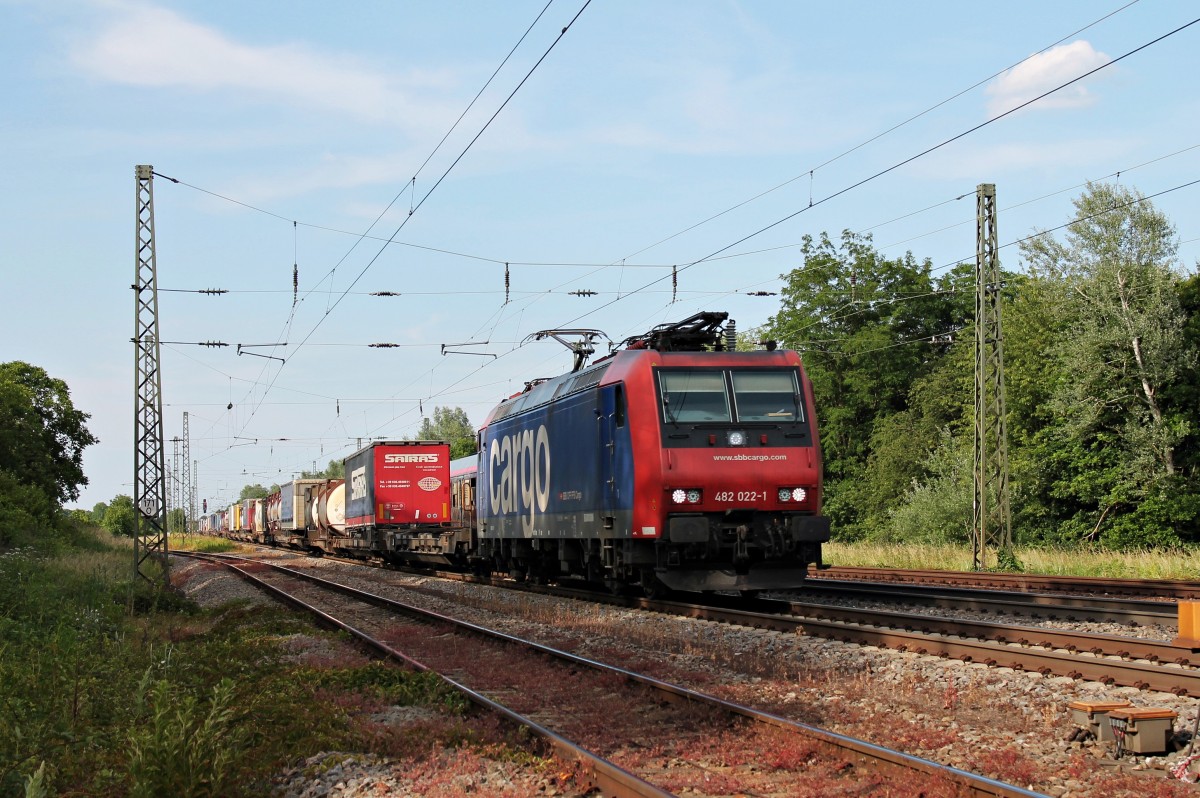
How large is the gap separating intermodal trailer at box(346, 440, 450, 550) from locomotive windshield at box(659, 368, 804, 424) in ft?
64.0

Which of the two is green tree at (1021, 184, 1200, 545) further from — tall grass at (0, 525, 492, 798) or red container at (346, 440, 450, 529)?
tall grass at (0, 525, 492, 798)

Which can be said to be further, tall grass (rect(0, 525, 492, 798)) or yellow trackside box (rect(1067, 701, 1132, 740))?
yellow trackside box (rect(1067, 701, 1132, 740))

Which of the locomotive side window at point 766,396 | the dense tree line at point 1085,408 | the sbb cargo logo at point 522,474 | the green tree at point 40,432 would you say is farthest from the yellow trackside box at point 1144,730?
the green tree at point 40,432

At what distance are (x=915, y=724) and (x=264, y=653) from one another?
795cm

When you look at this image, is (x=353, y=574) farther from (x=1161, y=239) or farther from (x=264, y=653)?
(x=1161, y=239)

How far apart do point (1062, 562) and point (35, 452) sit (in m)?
42.2

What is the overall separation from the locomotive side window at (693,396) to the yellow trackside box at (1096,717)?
28.4 ft

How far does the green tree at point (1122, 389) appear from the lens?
36156 millimetres

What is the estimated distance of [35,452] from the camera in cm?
4934

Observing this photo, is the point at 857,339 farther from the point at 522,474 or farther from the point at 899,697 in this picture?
the point at 899,697

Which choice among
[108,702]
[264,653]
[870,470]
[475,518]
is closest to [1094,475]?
[870,470]

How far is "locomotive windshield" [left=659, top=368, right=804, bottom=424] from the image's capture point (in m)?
15.6

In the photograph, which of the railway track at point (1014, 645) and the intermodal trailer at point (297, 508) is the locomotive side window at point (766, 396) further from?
the intermodal trailer at point (297, 508)

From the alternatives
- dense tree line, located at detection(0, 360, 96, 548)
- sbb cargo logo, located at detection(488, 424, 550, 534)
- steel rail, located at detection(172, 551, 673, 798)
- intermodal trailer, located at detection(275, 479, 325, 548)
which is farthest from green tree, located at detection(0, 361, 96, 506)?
steel rail, located at detection(172, 551, 673, 798)
